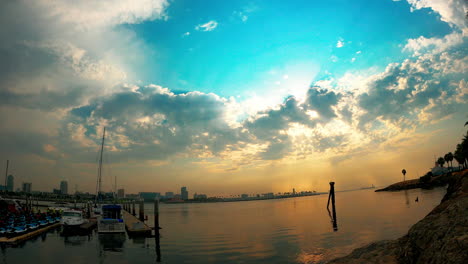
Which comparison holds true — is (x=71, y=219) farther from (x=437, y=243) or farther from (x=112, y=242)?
(x=437, y=243)

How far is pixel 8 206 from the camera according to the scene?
73.1 m

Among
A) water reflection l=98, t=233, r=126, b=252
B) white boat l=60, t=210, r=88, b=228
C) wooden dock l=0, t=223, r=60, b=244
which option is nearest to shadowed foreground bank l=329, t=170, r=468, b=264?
water reflection l=98, t=233, r=126, b=252

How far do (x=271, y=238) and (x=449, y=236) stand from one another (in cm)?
2646

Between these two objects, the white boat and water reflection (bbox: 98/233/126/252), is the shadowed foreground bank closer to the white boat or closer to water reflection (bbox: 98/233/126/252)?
water reflection (bbox: 98/233/126/252)

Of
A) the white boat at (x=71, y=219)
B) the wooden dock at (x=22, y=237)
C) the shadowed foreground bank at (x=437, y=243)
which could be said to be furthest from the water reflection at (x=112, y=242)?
the shadowed foreground bank at (x=437, y=243)

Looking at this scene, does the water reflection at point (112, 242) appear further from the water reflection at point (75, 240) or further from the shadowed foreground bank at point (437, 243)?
the shadowed foreground bank at point (437, 243)

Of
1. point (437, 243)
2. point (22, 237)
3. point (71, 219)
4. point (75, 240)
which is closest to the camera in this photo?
point (437, 243)

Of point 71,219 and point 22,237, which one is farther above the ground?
point 71,219

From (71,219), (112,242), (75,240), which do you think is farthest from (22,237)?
(112,242)

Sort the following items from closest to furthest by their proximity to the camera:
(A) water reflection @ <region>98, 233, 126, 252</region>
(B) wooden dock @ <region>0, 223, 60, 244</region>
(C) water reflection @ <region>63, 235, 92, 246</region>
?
(A) water reflection @ <region>98, 233, 126, 252</region>, (B) wooden dock @ <region>0, 223, 60, 244</region>, (C) water reflection @ <region>63, 235, 92, 246</region>

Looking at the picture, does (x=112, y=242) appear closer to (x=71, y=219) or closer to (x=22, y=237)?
(x=22, y=237)

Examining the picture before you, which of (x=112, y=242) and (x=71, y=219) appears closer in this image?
(x=112, y=242)

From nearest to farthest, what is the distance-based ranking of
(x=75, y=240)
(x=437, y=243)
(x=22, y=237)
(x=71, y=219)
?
1. (x=437, y=243)
2. (x=22, y=237)
3. (x=75, y=240)
4. (x=71, y=219)

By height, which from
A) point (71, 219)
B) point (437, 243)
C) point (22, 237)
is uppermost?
point (437, 243)
